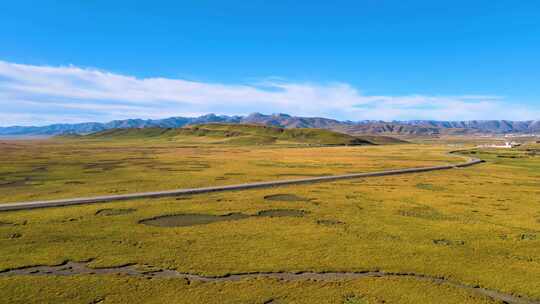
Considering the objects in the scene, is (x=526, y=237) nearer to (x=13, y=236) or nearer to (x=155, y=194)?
(x=155, y=194)

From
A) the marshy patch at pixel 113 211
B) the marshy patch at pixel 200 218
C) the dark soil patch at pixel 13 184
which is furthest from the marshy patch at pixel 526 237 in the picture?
the dark soil patch at pixel 13 184

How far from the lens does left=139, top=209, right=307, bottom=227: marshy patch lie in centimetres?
4034

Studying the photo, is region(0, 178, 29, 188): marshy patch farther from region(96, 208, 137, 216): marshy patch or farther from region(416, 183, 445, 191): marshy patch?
region(416, 183, 445, 191): marshy patch

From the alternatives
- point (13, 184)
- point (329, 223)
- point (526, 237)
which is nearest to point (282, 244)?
point (329, 223)

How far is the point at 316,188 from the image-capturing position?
2576 inches

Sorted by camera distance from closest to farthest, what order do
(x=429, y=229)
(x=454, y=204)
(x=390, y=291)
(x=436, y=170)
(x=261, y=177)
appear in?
(x=390, y=291) → (x=429, y=229) → (x=454, y=204) → (x=261, y=177) → (x=436, y=170)

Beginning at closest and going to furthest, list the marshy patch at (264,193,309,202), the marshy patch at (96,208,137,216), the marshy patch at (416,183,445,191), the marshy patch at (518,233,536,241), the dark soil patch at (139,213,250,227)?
the marshy patch at (518,233,536,241) < the dark soil patch at (139,213,250,227) < the marshy patch at (96,208,137,216) < the marshy patch at (264,193,309,202) < the marshy patch at (416,183,445,191)

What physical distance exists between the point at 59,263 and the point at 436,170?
96.5 meters

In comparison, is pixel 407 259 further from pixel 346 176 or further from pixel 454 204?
pixel 346 176

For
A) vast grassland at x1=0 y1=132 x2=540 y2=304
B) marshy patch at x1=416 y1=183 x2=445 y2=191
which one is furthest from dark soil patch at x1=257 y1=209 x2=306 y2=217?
marshy patch at x1=416 y1=183 x2=445 y2=191

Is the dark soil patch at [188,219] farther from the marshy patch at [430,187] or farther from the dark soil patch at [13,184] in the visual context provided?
the marshy patch at [430,187]

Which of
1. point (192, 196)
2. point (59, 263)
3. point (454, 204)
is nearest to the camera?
point (59, 263)

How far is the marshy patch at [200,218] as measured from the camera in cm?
4034

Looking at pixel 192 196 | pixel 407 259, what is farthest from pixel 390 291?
pixel 192 196
